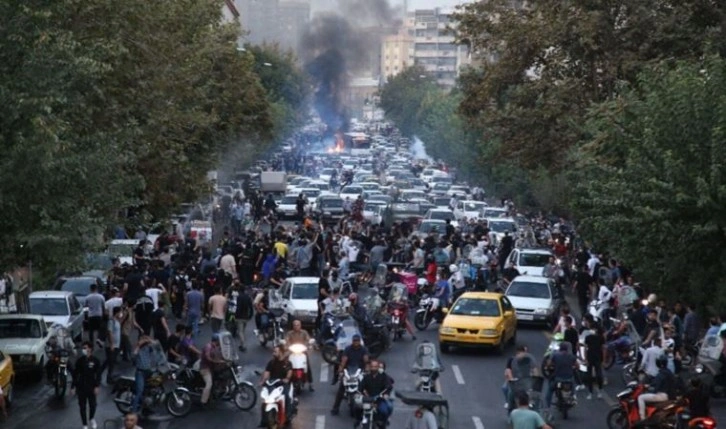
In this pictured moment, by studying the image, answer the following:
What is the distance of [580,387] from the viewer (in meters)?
28.6

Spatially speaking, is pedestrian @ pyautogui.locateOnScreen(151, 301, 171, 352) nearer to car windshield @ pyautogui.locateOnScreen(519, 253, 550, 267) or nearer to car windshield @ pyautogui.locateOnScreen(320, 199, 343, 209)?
car windshield @ pyautogui.locateOnScreen(519, 253, 550, 267)

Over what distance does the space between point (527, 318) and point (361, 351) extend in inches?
500

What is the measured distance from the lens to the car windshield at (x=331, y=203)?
68688 millimetres

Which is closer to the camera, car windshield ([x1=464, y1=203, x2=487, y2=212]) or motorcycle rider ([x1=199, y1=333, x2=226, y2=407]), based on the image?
motorcycle rider ([x1=199, y1=333, x2=226, y2=407])

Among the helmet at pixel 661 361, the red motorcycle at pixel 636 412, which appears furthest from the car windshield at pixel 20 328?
the helmet at pixel 661 361

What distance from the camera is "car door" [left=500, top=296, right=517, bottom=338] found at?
109 feet

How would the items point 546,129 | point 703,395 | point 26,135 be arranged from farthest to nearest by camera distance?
point 546,129 < point 26,135 < point 703,395

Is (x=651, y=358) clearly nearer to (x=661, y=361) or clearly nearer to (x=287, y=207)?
(x=661, y=361)

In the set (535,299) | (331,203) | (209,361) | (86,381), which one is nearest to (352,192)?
(331,203)

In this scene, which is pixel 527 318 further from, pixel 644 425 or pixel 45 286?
pixel 644 425

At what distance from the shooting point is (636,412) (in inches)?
913

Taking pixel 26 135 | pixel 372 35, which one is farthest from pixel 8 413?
pixel 372 35

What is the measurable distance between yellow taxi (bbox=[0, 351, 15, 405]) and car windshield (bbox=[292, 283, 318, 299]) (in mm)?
10297

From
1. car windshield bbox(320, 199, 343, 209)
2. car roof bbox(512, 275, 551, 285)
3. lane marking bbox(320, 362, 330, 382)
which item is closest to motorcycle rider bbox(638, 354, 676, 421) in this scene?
lane marking bbox(320, 362, 330, 382)
